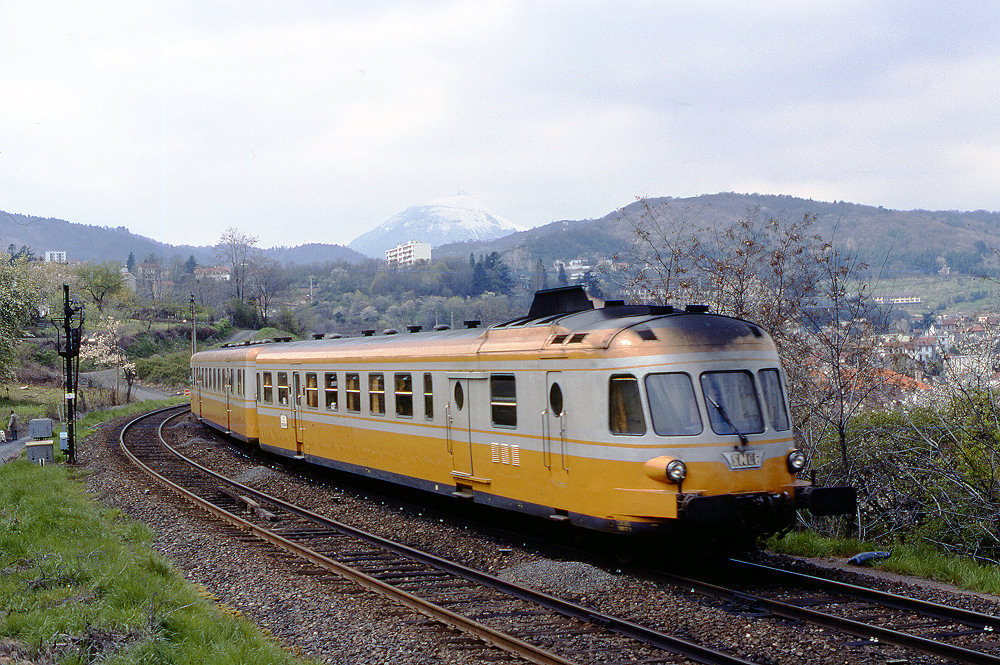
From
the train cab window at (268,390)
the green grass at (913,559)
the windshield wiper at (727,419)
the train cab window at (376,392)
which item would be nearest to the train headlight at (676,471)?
the windshield wiper at (727,419)

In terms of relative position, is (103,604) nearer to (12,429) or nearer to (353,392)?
(353,392)

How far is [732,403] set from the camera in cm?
893

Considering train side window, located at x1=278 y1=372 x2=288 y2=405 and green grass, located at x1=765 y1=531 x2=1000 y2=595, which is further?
train side window, located at x1=278 y1=372 x2=288 y2=405

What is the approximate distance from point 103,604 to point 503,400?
5160mm

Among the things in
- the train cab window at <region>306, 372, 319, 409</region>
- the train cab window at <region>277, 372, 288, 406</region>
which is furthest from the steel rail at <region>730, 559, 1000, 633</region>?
the train cab window at <region>277, 372, 288, 406</region>

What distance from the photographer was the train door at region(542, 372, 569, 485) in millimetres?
9555

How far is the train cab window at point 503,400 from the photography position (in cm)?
1047

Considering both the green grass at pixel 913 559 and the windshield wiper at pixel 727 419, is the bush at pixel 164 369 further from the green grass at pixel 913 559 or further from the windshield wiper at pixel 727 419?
the windshield wiper at pixel 727 419

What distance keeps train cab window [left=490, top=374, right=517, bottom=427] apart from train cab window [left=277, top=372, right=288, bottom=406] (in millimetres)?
9215

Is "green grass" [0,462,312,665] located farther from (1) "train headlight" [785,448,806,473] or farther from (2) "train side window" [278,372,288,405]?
(2) "train side window" [278,372,288,405]

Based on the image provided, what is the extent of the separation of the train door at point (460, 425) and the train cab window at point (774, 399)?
13.4ft

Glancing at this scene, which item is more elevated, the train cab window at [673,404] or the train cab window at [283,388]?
the train cab window at [673,404]

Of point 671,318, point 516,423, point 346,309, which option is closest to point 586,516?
point 516,423

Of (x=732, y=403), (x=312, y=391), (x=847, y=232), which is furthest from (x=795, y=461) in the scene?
(x=847, y=232)
